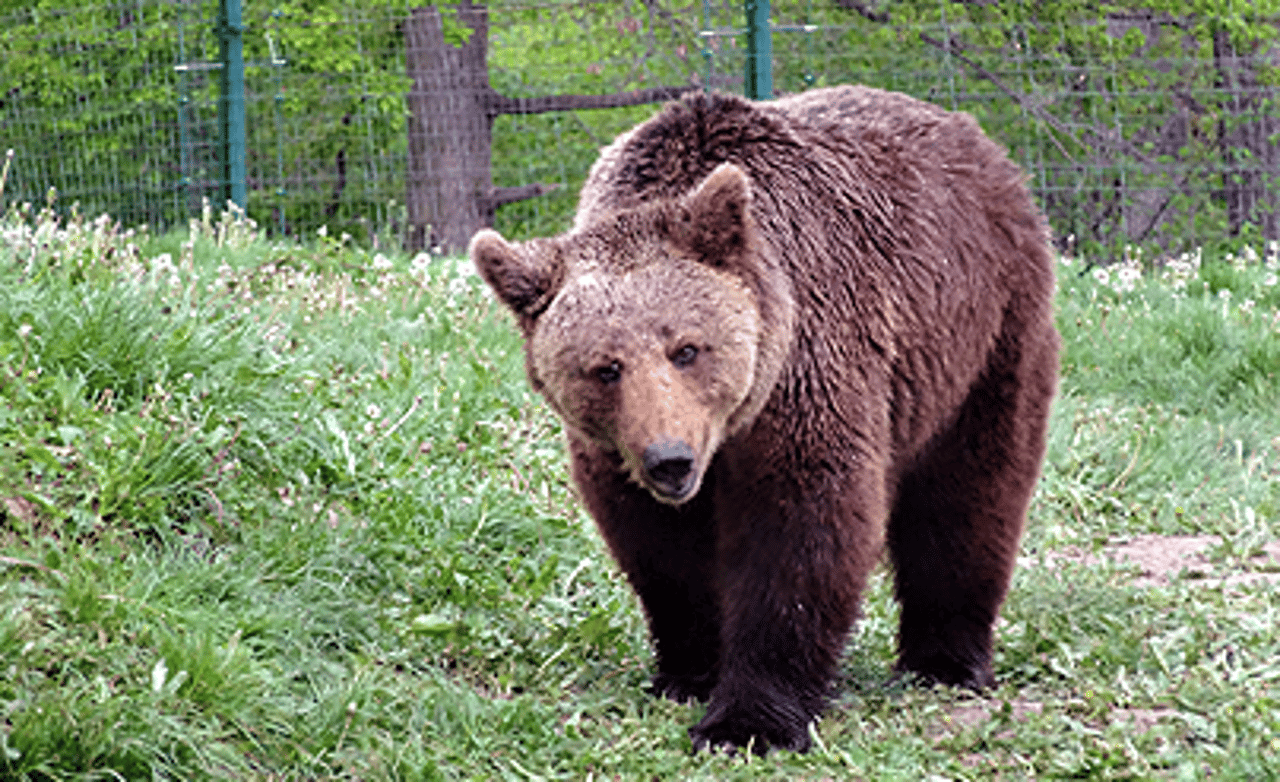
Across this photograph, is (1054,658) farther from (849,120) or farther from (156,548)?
(156,548)

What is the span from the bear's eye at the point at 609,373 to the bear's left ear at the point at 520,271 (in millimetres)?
296

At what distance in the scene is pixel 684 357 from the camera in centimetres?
367

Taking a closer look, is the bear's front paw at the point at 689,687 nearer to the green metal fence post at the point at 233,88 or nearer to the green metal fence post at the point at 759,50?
the green metal fence post at the point at 759,50

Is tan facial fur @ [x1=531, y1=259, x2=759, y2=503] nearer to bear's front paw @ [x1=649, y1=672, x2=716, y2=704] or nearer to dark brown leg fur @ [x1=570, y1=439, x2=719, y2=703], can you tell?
dark brown leg fur @ [x1=570, y1=439, x2=719, y2=703]

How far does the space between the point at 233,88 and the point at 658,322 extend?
6985 mm

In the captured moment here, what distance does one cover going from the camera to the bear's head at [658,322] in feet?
11.8

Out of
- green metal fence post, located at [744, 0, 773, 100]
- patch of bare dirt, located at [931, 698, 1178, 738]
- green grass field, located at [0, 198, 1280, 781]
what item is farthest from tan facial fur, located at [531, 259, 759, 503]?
green metal fence post, located at [744, 0, 773, 100]

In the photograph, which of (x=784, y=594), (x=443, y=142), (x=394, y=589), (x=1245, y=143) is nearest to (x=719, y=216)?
(x=784, y=594)

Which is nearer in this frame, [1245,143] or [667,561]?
[667,561]

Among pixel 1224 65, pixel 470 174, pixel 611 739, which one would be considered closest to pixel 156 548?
pixel 611 739

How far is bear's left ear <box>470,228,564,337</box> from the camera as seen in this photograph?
3.82 metres

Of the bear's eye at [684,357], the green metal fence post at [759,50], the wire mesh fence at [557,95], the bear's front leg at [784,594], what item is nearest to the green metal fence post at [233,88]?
the wire mesh fence at [557,95]

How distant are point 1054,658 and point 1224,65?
8.74m

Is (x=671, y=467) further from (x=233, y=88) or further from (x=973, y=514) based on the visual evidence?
(x=233, y=88)
